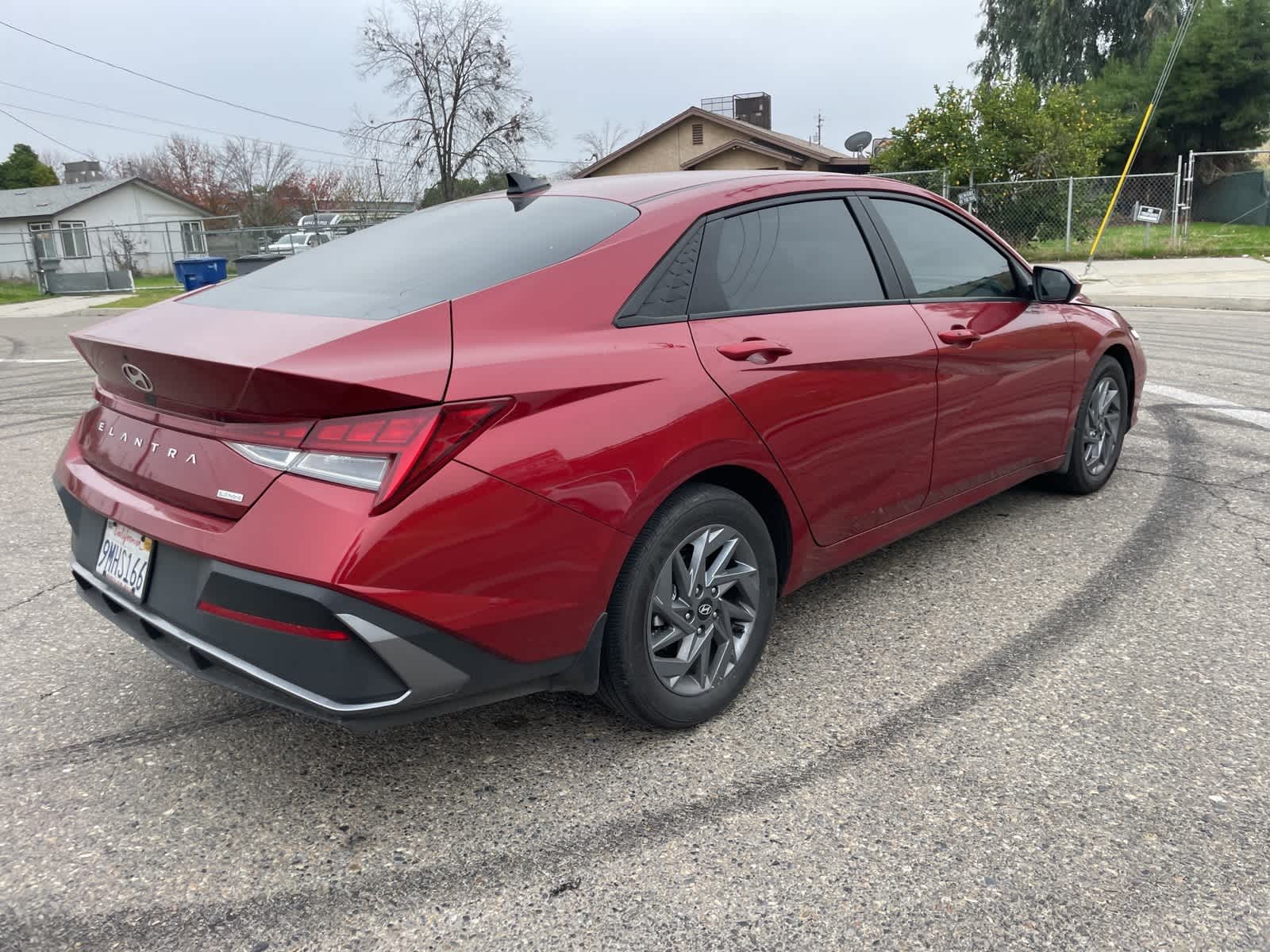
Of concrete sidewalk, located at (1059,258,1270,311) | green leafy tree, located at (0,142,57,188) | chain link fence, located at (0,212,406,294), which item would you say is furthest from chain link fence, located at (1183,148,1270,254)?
green leafy tree, located at (0,142,57,188)

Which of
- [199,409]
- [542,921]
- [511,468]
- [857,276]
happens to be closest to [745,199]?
[857,276]

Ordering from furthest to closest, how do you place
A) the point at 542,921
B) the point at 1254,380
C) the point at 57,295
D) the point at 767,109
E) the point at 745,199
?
1. the point at 767,109
2. the point at 57,295
3. the point at 1254,380
4. the point at 745,199
5. the point at 542,921

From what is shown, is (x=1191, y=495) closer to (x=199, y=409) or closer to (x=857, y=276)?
(x=857, y=276)

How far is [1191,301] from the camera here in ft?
45.9

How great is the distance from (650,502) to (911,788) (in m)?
1.00

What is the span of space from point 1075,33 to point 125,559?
1665 inches

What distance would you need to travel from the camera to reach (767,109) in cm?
4853

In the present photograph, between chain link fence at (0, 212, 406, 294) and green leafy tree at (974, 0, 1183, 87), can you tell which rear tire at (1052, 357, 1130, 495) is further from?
green leafy tree at (974, 0, 1183, 87)

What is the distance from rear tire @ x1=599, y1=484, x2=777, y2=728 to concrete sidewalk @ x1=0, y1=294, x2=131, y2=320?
64.8ft

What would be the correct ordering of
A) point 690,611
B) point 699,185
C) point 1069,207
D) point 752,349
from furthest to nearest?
point 1069,207 → point 699,185 → point 752,349 → point 690,611

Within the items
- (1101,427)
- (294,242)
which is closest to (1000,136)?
(1101,427)

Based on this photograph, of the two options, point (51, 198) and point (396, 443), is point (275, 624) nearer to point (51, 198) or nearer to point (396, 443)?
point (396, 443)

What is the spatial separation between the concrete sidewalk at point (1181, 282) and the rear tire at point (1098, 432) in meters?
10.0

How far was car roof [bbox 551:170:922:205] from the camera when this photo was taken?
3086 millimetres
